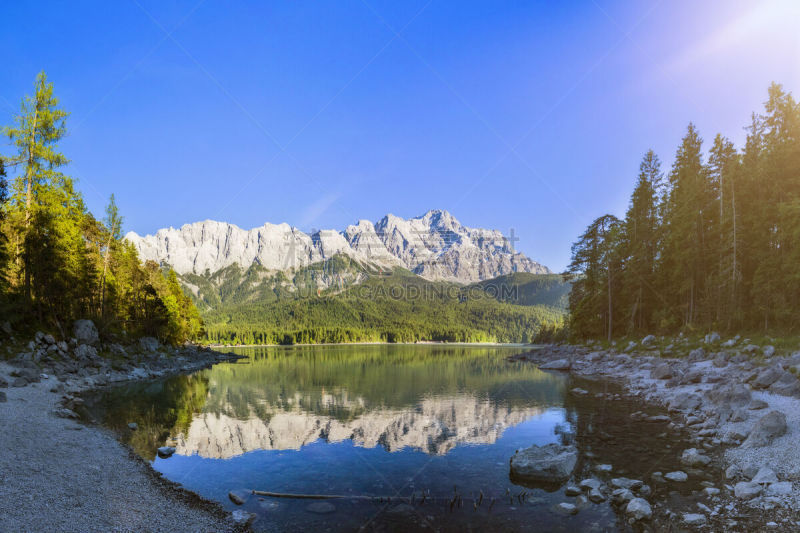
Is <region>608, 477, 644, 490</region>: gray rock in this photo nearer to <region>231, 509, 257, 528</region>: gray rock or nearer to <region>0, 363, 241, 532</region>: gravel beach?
<region>231, 509, 257, 528</region>: gray rock

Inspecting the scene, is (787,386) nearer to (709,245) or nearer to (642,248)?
(709,245)

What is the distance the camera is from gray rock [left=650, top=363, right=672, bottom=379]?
A: 3494 centimetres

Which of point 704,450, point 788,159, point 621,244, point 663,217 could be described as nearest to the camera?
point 704,450

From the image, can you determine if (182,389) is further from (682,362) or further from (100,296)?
(682,362)

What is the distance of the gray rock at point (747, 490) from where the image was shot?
492 inches

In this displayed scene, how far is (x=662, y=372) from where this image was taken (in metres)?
35.5

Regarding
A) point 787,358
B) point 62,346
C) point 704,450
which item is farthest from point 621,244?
point 62,346

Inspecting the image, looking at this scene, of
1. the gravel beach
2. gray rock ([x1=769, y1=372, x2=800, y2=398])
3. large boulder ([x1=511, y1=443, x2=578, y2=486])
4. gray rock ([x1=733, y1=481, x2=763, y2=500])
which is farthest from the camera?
gray rock ([x1=769, y1=372, x2=800, y2=398])

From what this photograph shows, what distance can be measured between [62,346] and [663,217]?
8355cm

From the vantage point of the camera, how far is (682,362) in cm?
3675

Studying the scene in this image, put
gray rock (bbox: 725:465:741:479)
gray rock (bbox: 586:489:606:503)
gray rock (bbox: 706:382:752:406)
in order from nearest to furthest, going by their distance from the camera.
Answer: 1. gray rock (bbox: 586:489:606:503)
2. gray rock (bbox: 725:465:741:479)
3. gray rock (bbox: 706:382:752:406)

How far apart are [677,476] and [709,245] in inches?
1633

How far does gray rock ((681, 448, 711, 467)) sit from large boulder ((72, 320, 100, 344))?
6258cm

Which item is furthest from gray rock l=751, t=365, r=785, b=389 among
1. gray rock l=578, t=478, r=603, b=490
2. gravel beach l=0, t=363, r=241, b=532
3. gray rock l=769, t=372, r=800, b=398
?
gravel beach l=0, t=363, r=241, b=532
